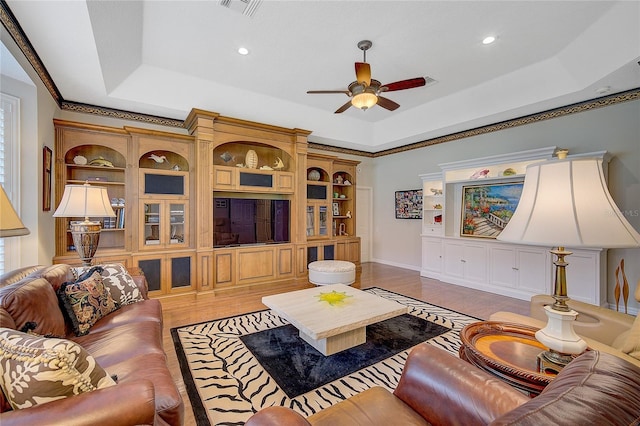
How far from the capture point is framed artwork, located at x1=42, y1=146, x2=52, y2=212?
9.80 feet

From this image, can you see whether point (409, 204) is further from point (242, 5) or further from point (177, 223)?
point (242, 5)

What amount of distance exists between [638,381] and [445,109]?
4938 millimetres

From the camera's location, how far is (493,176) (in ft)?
15.6

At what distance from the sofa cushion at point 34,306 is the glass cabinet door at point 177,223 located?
7.76 feet

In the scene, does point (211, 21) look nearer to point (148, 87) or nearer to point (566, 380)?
point (148, 87)

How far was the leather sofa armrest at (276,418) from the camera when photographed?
890 millimetres

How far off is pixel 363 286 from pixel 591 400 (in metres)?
4.35

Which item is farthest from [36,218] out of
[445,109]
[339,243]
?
[445,109]

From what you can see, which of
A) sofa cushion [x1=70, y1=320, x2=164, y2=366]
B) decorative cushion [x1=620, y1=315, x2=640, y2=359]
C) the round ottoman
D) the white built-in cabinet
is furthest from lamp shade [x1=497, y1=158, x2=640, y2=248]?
the white built-in cabinet

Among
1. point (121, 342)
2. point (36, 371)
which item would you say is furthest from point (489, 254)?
point (36, 371)

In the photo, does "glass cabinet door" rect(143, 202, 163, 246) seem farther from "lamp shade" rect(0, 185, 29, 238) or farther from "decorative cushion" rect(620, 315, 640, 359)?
"decorative cushion" rect(620, 315, 640, 359)

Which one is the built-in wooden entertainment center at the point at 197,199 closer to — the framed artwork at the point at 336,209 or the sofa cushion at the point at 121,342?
the framed artwork at the point at 336,209

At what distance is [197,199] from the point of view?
4145mm

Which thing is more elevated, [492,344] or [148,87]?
[148,87]
